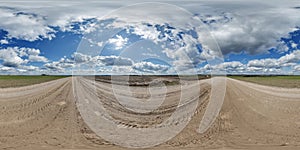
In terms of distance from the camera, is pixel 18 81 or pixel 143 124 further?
pixel 18 81

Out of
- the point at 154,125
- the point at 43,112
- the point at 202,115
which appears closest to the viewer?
the point at 154,125

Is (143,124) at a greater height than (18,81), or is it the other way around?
(18,81)

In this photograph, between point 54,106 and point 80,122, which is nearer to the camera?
point 80,122

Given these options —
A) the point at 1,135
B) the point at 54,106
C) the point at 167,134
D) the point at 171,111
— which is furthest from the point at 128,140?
the point at 54,106

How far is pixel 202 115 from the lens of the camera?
51.4 ft

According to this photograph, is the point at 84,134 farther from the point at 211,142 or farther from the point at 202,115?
the point at 202,115

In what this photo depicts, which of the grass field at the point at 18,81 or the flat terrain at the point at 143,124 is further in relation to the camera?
the grass field at the point at 18,81

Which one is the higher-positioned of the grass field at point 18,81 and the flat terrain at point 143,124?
the grass field at point 18,81

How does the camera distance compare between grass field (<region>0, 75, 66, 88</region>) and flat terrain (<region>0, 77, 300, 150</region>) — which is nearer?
flat terrain (<region>0, 77, 300, 150</region>)

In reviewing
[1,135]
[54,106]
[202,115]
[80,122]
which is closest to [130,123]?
[80,122]

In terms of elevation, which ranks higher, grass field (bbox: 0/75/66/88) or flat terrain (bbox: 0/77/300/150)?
grass field (bbox: 0/75/66/88)

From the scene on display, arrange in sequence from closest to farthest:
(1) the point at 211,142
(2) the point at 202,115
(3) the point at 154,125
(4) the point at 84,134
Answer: (1) the point at 211,142, (4) the point at 84,134, (3) the point at 154,125, (2) the point at 202,115

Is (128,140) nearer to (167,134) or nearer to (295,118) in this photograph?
(167,134)

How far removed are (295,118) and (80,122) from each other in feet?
30.0
